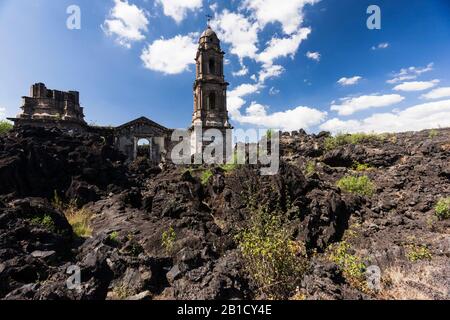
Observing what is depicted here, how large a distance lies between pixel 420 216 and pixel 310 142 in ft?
41.3

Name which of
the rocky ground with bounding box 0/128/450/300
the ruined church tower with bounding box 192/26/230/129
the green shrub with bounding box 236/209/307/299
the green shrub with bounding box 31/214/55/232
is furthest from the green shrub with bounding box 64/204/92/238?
the ruined church tower with bounding box 192/26/230/129

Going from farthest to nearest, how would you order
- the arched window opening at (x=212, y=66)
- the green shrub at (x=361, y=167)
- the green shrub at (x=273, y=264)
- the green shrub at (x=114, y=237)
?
the arched window opening at (x=212, y=66)
the green shrub at (x=361, y=167)
the green shrub at (x=114, y=237)
the green shrub at (x=273, y=264)

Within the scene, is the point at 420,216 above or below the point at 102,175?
below

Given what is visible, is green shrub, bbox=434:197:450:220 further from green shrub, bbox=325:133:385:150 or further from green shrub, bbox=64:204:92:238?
green shrub, bbox=64:204:92:238

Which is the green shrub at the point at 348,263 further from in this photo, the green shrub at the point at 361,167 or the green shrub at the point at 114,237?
the green shrub at the point at 361,167

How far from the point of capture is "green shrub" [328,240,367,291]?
7.28 metres

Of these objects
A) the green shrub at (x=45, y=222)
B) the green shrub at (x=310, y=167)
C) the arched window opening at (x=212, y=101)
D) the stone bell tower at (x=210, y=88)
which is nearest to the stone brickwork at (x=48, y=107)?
the stone bell tower at (x=210, y=88)

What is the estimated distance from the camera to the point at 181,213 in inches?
426

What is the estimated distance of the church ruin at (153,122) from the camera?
3291cm

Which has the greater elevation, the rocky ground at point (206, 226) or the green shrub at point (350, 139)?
the green shrub at point (350, 139)

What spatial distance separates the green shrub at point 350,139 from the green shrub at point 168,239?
14.7m

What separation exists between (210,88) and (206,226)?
2781cm
